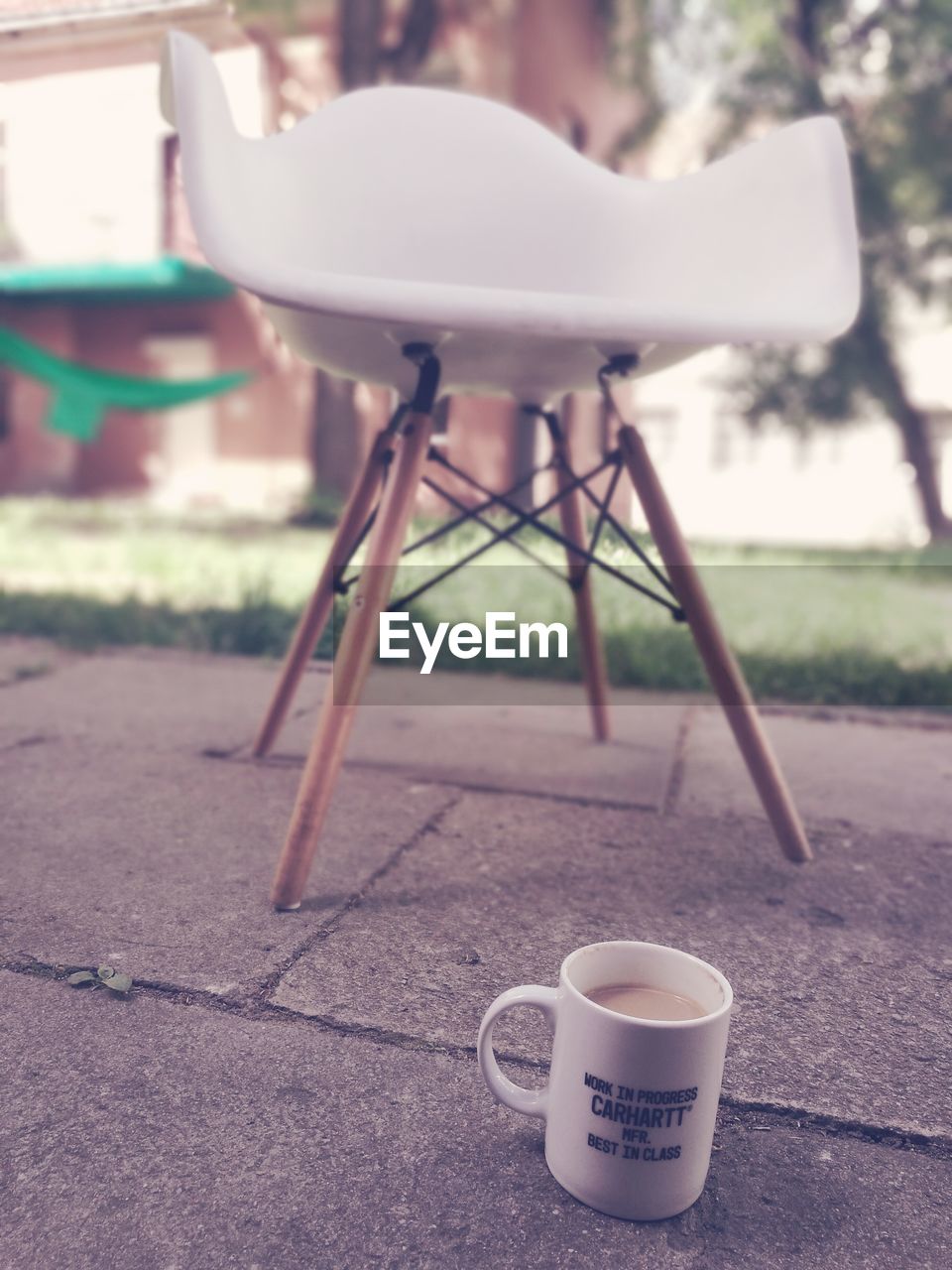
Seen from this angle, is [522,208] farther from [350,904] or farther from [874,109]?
[874,109]

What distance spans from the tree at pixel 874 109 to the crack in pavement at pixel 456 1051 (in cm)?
672

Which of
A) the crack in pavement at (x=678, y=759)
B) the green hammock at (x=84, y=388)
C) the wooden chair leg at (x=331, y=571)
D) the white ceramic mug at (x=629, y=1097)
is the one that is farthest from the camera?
the green hammock at (x=84, y=388)

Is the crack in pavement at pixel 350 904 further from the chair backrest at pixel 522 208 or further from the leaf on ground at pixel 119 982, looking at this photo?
the chair backrest at pixel 522 208

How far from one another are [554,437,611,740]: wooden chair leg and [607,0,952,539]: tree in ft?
19.4

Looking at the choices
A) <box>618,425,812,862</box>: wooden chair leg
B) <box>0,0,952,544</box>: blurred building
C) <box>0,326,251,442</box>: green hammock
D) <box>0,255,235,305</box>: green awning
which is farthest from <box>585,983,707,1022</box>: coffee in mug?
<box>0,255,235,305</box>: green awning

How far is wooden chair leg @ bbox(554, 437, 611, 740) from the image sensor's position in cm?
128

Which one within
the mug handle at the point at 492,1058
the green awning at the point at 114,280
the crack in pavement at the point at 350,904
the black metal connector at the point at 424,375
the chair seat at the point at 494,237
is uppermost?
the green awning at the point at 114,280

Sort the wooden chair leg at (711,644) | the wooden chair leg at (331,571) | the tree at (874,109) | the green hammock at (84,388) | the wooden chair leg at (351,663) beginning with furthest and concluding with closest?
the tree at (874,109)
the green hammock at (84,388)
the wooden chair leg at (331,571)
the wooden chair leg at (711,644)
the wooden chair leg at (351,663)

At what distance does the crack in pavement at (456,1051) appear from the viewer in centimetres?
62

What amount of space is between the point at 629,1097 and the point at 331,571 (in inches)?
28.8

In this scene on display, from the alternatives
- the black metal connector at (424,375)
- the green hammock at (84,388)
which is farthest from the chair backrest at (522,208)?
the green hammock at (84,388)

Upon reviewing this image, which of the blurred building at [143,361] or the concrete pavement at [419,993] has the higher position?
the blurred building at [143,361]

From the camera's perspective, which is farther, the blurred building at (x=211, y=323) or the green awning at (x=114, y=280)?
the green awning at (x=114, y=280)

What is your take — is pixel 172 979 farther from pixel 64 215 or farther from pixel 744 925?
pixel 64 215
